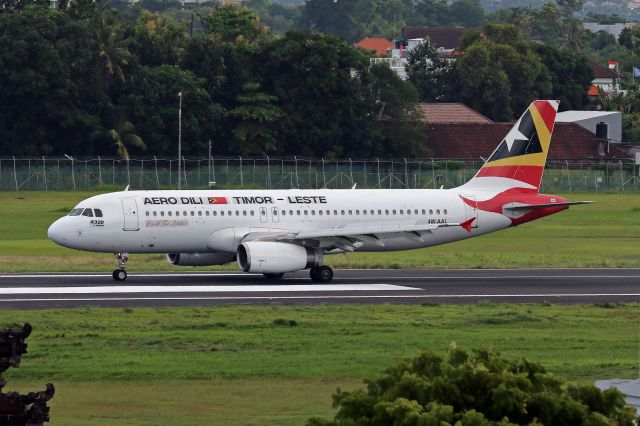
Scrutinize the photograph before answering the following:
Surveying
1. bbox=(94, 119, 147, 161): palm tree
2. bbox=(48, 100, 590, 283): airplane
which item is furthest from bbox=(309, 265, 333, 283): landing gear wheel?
bbox=(94, 119, 147, 161): palm tree

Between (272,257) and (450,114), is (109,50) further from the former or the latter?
(272,257)

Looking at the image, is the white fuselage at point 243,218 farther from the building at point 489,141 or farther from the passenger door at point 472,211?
the building at point 489,141

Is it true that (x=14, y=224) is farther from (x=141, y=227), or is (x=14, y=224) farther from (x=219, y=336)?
(x=219, y=336)

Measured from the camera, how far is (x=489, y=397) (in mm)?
13992

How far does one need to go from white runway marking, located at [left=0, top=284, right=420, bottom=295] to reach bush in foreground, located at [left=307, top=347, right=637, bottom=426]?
2631 centimetres

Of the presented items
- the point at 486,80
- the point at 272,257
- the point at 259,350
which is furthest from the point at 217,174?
the point at 259,350

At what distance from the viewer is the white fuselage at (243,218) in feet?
143

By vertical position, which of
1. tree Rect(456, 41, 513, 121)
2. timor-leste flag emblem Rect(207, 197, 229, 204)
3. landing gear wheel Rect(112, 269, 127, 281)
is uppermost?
tree Rect(456, 41, 513, 121)

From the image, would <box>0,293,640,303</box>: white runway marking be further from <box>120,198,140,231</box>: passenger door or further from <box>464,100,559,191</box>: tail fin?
<box>464,100,559,191</box>: tail fin

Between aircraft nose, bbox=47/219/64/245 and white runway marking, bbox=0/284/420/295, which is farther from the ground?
aircraft nose, bbox=47/219/64/245

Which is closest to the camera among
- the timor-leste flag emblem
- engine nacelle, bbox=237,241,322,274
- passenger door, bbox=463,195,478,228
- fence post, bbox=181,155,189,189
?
engine nacelle, bbox=237,241,322,274

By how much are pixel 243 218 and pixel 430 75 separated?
321 feet

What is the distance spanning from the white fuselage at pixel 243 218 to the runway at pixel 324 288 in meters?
1.16

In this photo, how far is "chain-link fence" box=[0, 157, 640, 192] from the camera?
92.9 meters
